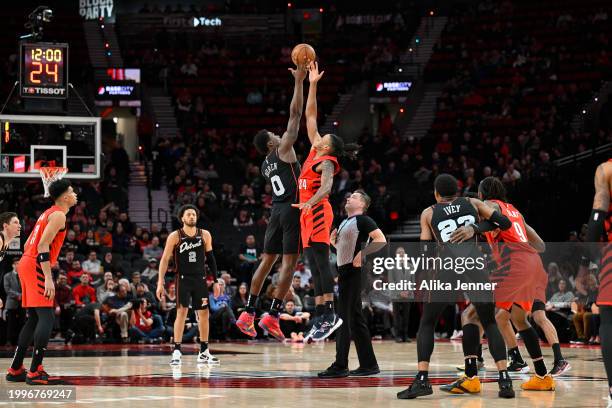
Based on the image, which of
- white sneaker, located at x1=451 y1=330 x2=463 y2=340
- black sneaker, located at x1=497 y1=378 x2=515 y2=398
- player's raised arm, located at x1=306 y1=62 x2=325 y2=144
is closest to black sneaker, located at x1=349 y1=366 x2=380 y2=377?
black sneaker, located at x1=497 y1=378 x2=515 y2=398

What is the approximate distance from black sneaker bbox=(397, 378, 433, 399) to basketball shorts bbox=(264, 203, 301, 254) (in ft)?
6.85

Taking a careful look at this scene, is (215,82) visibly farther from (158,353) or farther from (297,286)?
(158,353)

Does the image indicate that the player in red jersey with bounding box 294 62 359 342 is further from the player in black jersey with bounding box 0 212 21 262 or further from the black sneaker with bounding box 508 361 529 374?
the player in black jersey with bounding box 0 212 21 262

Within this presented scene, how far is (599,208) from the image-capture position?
6734 millimetres

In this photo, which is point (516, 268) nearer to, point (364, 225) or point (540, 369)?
point (540, 369)

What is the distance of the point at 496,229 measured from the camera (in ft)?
28.6

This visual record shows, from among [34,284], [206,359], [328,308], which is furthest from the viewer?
[206,359]

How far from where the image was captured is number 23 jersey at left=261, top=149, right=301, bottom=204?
31.8 ft

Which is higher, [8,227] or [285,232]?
[8,227]

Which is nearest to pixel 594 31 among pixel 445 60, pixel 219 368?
pixel 445 60

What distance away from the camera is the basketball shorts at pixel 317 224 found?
945 cm

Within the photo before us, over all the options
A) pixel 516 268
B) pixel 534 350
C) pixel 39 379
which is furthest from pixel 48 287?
pixel 534 350

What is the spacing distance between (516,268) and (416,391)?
1.63 meters

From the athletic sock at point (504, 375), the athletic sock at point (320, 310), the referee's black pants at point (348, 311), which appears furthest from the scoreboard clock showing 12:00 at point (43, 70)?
the athletic sock at point (504, 375)
